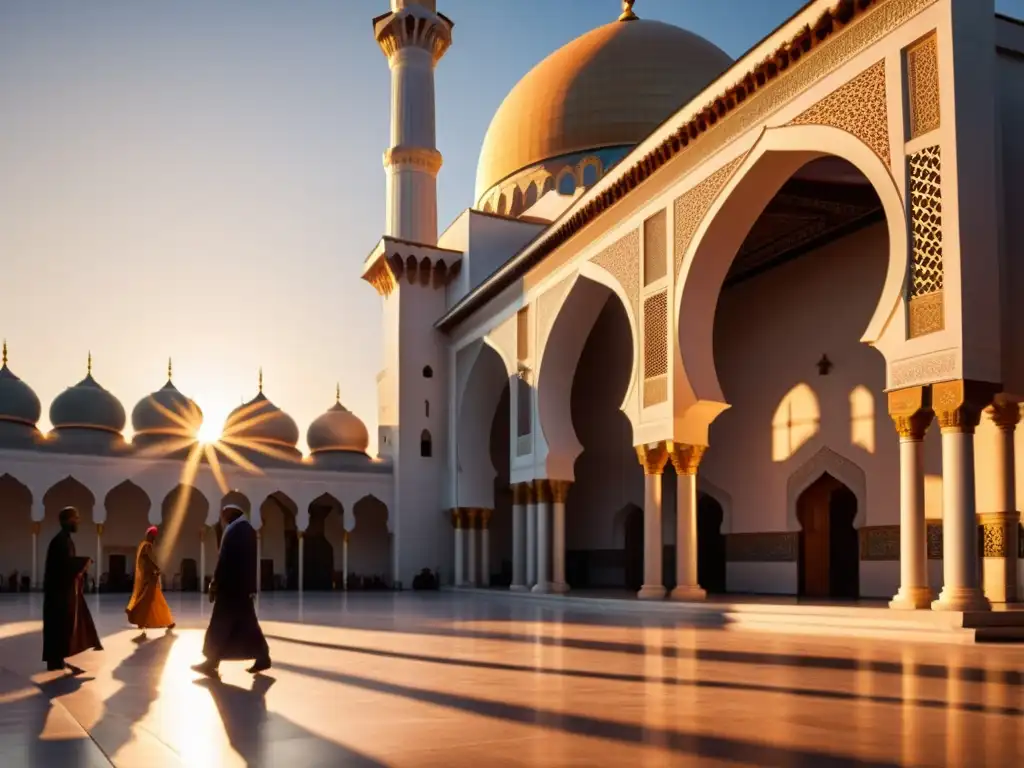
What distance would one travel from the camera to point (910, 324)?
8164 millimetres

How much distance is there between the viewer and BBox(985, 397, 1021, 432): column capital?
961cm

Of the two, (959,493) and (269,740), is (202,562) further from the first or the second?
(269,740)

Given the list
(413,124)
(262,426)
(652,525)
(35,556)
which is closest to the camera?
(652,525)

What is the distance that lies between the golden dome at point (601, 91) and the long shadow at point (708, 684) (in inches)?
652

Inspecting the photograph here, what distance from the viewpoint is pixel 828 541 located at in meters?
13.3

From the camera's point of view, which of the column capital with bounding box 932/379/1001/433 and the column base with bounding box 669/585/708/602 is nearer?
the column capital with bounding box 932/379/1001/433

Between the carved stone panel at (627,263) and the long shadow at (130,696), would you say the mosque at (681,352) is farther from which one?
the long shadow at (130,696)

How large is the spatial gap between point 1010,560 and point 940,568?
118 centimetres

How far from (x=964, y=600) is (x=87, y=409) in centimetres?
1679

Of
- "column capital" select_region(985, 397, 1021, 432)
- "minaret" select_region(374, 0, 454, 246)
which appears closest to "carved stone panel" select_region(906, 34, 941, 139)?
"column capital" select_region(985, 397, 1021, 432)

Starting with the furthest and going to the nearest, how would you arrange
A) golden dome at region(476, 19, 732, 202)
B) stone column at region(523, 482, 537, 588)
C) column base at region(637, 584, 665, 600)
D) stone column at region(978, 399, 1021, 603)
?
1. golden dome at region(476, 19, 732, 202)
2. stone column at region(523, 482, 537, 588)
3. column base at region(637, 584, 665, 600)
4. stone column at region(978, 399, 1021, 603)

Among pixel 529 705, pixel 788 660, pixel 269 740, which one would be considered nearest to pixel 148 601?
pixel 788 660

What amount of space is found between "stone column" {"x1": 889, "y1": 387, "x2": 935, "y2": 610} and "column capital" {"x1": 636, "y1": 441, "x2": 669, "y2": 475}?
3.71 meters

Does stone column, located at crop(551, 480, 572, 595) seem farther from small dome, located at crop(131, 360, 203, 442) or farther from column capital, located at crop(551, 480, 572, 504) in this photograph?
small dome, located at crop(131, 360, 203, 442)
